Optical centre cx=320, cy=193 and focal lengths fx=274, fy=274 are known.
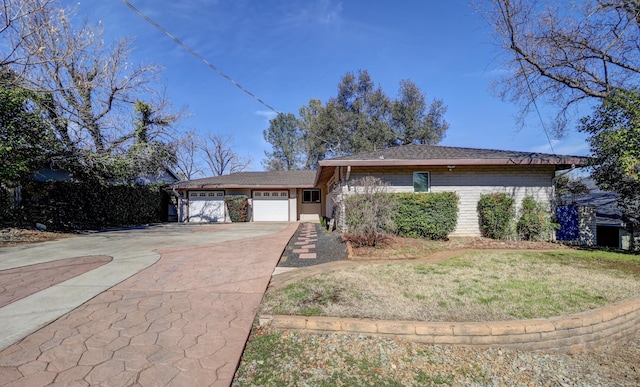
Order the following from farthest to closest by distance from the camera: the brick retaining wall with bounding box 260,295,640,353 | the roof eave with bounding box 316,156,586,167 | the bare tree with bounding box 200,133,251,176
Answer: the bare tree with bounding box 200,133,251,176 < the roof eave with bounding box 316,156,586,167 < the brick retaining wall with bounding box 260,295,640,353

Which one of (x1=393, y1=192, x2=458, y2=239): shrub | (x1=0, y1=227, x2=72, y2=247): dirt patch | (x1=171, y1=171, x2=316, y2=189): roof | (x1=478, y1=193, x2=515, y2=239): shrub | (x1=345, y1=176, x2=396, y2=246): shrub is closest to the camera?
(x1=345, y1=176, x2=396, y2=246): shrub

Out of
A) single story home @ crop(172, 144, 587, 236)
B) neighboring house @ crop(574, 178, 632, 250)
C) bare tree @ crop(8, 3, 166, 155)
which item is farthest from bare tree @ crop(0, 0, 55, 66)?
neighboring house @ crop(574, 178, 632, 250)

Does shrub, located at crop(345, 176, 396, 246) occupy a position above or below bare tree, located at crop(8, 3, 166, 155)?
below

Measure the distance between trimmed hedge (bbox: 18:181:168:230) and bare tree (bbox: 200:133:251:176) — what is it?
1690cm

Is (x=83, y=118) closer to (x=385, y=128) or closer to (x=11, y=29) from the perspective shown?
(x=11, y=29)

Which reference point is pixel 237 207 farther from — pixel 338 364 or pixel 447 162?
pixel 338 364

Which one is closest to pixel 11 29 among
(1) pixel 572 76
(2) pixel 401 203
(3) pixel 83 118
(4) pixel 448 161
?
(3) pixel 83 118

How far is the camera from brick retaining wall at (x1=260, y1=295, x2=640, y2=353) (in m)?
2.83

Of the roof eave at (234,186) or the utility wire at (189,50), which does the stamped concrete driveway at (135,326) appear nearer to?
the utility wire at (189,50)

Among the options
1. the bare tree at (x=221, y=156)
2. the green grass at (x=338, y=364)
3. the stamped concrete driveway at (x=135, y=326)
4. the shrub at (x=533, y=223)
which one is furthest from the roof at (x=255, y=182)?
the bare tree at (x=221, y=156)

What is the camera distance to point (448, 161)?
877 cm

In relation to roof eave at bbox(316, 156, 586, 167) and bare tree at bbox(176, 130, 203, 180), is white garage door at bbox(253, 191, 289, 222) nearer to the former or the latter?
roof eave at bbox(316, 156, 586, 167)

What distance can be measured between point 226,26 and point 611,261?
42.3ft

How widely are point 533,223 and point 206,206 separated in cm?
1638
